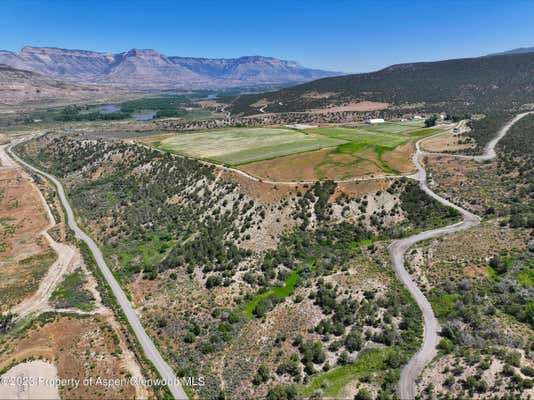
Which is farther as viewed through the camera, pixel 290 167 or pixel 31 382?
pixel 290 167

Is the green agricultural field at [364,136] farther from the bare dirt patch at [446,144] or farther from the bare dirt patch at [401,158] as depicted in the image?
the bare dirt patch at [446,144]

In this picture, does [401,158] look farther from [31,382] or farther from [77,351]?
[31,382]

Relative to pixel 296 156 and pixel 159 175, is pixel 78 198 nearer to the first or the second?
pixel 159 175

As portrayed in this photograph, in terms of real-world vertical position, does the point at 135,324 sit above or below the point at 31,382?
above

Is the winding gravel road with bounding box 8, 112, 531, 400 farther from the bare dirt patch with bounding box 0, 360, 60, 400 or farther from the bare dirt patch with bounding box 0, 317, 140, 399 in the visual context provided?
the bare dirt patch with bounding box 0, 360, 60, 400

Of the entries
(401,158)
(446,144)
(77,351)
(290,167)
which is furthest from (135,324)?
(446,144)

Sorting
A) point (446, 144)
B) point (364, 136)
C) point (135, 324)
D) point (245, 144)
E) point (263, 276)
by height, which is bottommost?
point (135, 324)

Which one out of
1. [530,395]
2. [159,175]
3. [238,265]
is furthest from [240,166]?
[530,395]
